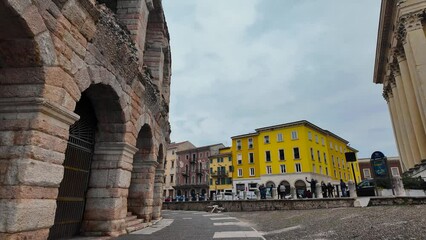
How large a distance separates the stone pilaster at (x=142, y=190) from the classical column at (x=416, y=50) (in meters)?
17.0

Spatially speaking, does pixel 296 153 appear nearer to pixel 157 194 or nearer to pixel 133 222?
pixel 157 194

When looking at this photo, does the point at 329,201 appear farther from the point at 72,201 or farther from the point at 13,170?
the point at 13,170

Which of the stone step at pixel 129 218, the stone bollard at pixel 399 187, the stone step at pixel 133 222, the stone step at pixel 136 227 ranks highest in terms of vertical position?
the stone bollard at pixel 399 187

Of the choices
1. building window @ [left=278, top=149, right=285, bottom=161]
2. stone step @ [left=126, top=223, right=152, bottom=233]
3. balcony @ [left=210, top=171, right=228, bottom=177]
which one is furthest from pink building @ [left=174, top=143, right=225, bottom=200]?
stone step @ [left=126, top=223, right=152, bottom=233]

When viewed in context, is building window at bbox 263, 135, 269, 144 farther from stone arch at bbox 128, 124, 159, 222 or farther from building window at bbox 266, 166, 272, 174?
stone arch at bbox 128, 124, 159, 222

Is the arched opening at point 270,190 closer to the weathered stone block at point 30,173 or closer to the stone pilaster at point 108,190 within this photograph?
the stone pilaster at point 108,190

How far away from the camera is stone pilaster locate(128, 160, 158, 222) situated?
362 inches

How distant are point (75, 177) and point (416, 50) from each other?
68.8 feet

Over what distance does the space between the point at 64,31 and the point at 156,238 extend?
4.79m

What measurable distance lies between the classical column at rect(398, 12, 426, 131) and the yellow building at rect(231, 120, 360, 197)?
74.2 feet

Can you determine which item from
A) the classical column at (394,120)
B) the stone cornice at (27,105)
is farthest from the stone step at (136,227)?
the classical column at (394,120)

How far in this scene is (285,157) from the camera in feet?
135

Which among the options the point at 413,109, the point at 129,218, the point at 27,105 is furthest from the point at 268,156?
the point at 27,105

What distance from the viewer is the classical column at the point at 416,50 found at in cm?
1645
